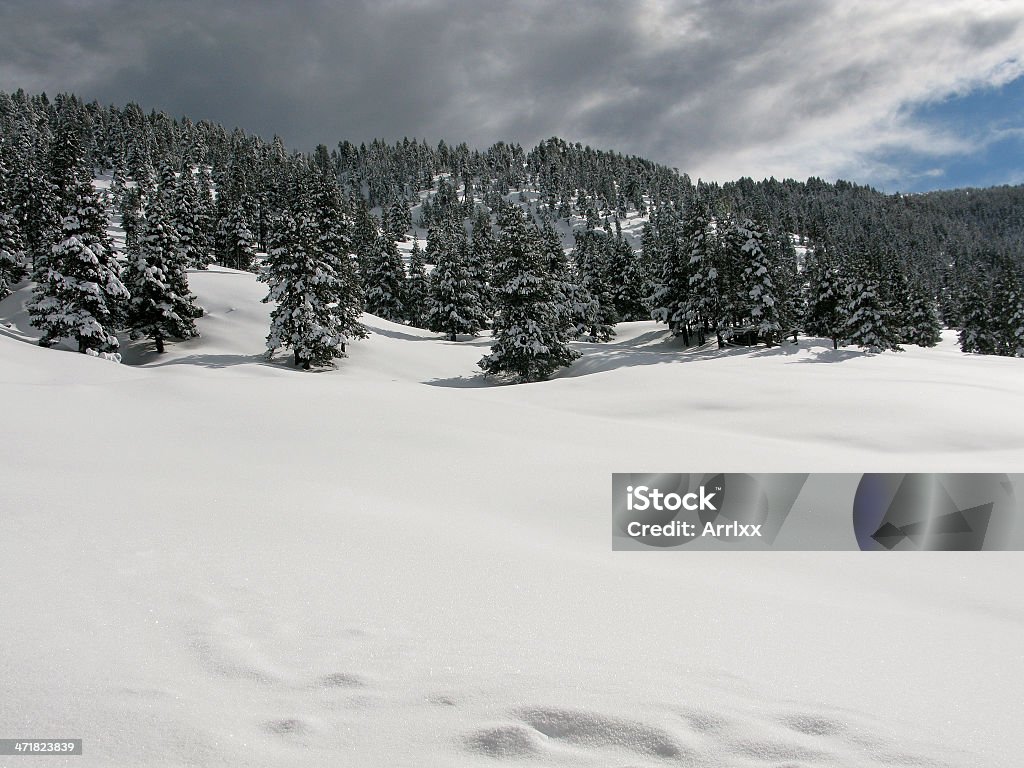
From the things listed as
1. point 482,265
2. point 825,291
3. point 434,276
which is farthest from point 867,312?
point 434,276

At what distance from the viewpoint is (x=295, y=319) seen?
34.4 m

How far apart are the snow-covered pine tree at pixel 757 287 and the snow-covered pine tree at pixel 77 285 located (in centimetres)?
4320

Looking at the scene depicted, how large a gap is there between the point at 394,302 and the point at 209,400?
5211cm

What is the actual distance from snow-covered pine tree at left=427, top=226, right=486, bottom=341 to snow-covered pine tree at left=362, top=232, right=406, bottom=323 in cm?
1019

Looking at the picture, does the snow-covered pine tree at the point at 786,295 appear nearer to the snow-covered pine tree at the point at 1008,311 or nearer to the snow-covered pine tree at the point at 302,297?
the snow-covered pine tree at the point at 1008,311

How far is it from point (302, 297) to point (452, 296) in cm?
1801

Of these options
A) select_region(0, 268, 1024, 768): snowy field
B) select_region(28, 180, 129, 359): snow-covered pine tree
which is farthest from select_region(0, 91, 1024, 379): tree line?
select_region(0, 268, 1024, 768): snowy field

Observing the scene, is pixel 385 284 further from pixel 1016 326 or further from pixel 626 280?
pixel 1016 326

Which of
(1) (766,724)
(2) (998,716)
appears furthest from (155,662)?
(2) (998,716)

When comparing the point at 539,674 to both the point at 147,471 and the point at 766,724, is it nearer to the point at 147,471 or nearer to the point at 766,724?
the point at 766,724

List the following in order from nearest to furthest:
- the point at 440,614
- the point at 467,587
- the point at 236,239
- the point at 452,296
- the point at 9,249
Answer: the point at 440,614, the point at 467,587, the point at 9,249, the point at 452,296, the point at 236,239

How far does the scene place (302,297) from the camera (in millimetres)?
35094

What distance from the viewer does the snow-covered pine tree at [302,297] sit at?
34438 millimetres

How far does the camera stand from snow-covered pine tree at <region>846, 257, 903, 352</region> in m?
42.4
